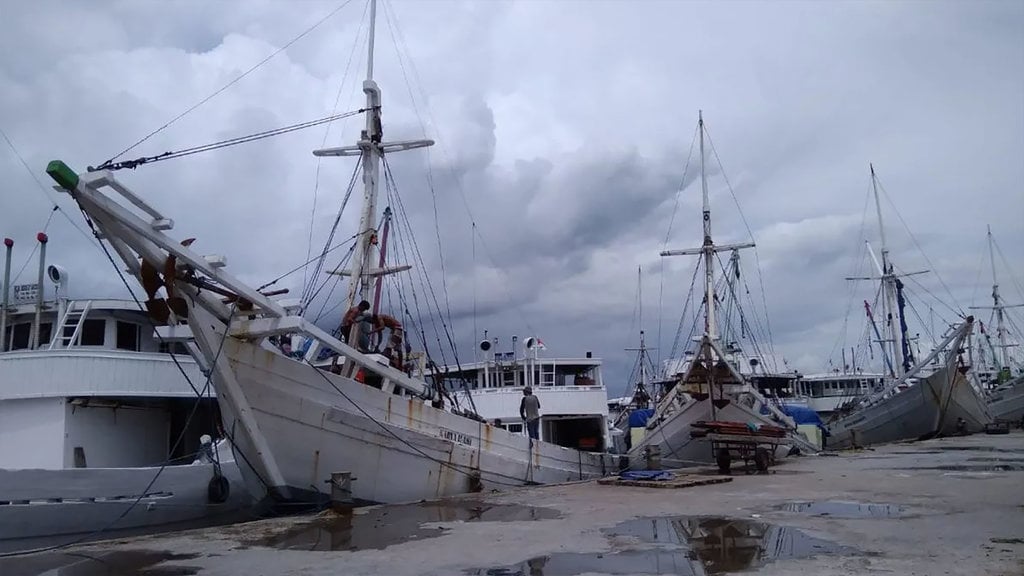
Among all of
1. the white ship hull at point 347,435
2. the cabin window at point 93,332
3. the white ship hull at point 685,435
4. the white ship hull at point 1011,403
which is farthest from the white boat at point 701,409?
the white ship hull at point 1011,403

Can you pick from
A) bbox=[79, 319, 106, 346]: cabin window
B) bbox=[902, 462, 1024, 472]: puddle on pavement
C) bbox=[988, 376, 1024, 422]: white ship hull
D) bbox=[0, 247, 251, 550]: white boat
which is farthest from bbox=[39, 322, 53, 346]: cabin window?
bbox=[988, 376, 1024, 422]: white ship hull

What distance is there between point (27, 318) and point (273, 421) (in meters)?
7.79

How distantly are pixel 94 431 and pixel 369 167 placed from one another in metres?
7.91

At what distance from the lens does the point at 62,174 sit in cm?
870

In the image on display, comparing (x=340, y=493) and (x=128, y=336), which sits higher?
(x=128, y=336)

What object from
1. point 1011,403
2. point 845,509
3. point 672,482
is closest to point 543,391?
point 672,482

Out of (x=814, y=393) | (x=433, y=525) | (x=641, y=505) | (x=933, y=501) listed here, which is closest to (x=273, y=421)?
(x=433, y=525)

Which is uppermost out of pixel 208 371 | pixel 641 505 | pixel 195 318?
pixel 195 318

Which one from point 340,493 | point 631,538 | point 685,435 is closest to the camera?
point 631,538

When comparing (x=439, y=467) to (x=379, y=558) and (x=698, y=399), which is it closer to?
(x=379, y=558)

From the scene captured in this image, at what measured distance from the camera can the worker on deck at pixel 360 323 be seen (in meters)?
14.0

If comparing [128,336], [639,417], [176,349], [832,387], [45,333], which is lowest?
[639,417]

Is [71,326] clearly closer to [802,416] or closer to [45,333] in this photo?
[45,333]

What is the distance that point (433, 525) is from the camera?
32.1 ft
